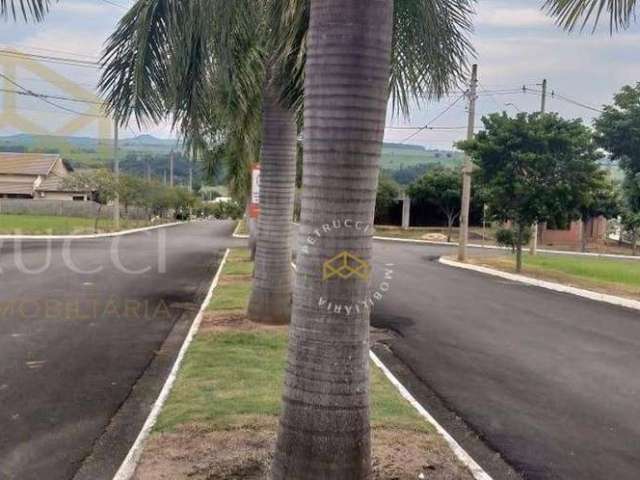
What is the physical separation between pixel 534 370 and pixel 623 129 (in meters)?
A: 12.1

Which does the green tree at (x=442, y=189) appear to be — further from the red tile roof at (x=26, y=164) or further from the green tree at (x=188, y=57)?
the green tree at (x=188, y=57)

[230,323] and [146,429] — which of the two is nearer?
[146,429]

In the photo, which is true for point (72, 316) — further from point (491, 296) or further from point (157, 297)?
point (491, 296)

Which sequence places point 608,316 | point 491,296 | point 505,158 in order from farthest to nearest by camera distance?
1. point 505,158
2. point 491,296
3. point 608,316

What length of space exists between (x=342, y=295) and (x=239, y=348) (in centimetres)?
522

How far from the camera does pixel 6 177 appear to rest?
Answer: 7506cm

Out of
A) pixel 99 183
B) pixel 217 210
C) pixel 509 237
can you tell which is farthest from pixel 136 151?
pixel 217 210

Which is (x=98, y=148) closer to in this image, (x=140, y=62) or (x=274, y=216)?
(x=274, y=216)

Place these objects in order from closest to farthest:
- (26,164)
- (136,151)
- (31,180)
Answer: (136,151) → (31,180) → (26,164)

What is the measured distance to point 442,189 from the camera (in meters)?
52.5

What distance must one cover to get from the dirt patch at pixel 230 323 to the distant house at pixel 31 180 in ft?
207

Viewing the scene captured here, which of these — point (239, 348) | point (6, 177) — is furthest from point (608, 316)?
point (6, 177)

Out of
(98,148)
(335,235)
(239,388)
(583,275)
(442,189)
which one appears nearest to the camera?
(335,235)
